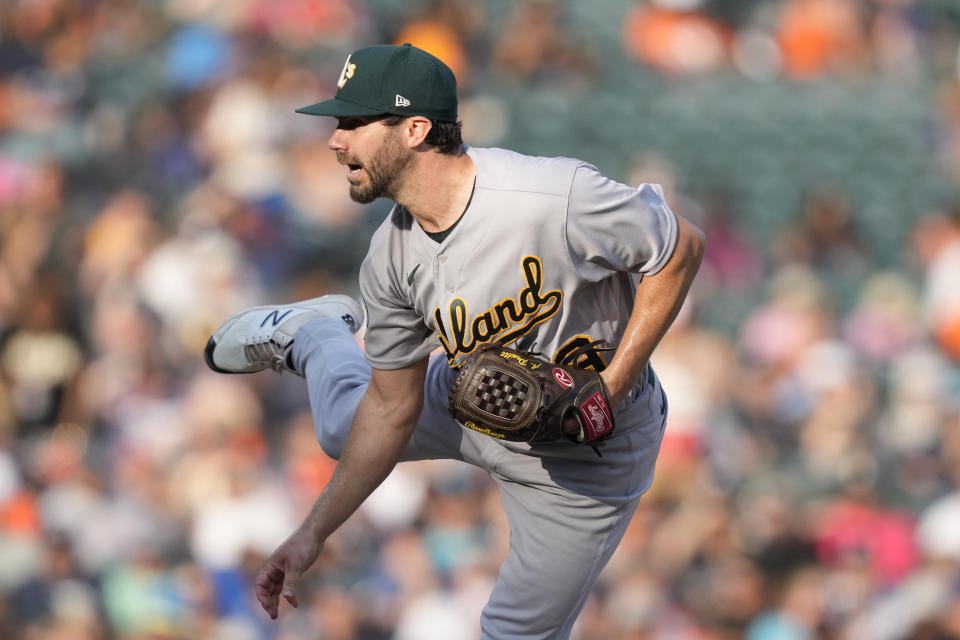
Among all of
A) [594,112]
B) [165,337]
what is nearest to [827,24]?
[594,112]

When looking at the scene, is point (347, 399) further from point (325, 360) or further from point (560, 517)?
point (560, 517)

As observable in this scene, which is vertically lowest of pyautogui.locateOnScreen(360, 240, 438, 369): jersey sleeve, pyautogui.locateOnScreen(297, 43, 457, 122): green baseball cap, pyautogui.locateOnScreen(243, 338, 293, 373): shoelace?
pyautogui.locateOnScreen(243, 338, 293, 373): shoelace

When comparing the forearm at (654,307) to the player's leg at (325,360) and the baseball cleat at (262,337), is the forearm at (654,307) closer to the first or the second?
the player's leg at (325,360)

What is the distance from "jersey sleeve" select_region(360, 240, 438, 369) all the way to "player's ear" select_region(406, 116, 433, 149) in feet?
1.32

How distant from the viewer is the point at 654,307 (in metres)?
3.57

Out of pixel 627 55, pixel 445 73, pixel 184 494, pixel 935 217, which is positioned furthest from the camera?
pixel 627 55

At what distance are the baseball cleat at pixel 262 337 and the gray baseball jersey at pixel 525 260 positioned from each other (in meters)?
0.85

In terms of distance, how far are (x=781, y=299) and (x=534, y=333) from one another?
5344 mm

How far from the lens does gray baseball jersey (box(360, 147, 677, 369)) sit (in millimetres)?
3502

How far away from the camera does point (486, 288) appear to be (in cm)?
360

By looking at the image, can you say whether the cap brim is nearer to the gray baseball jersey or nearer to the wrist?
the gray baseball jersey

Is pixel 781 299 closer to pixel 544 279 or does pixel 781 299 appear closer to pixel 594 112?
pixel 594 112

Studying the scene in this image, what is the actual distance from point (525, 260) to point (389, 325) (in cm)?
50

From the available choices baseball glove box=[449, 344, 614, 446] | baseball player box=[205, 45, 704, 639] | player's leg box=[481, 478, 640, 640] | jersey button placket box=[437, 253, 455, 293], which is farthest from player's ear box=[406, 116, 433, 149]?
player's leg box=[481, 478, 640, 640]
